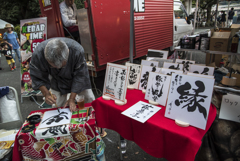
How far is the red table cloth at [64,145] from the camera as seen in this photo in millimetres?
1420

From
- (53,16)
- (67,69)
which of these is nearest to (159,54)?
(67,69)

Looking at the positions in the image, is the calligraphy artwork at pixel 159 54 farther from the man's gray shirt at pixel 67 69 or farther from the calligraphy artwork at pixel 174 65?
the man's gray shirt at pixel 67 69

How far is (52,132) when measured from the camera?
4.66 ft

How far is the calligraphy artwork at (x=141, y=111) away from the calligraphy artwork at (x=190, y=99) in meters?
0.16

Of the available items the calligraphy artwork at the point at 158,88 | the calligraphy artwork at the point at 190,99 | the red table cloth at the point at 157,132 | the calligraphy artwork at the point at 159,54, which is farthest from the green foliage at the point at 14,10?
the calligraphy artwork at the point at 190,99

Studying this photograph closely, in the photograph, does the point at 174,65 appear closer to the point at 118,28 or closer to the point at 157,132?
the point at 157,132

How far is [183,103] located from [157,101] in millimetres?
332

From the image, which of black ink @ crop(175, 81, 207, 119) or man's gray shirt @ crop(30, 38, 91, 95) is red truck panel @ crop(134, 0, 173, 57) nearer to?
man's gray shirt @ crop(30, 38, 91, 95)

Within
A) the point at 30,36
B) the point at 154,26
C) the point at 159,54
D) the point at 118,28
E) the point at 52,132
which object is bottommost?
the point at 52,132

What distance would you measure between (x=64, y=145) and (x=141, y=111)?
846 millimetres

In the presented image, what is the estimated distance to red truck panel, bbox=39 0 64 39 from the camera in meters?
3.35

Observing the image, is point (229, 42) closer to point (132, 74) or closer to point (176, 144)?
point (132, 74)

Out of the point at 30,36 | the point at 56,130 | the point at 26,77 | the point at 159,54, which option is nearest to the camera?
the point at 56,130

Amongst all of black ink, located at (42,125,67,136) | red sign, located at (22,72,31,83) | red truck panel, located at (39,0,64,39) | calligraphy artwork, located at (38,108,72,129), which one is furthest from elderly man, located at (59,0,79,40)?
black ink, located at (42,125,67,136)
